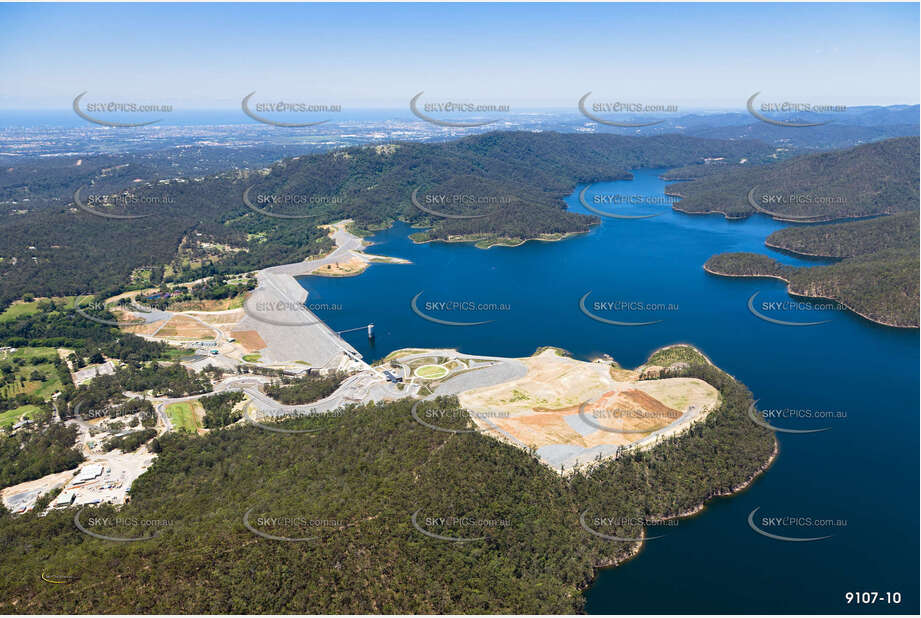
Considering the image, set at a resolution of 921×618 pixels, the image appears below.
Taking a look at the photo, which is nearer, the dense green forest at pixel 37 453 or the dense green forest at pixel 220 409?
the dense green forest at pixel 37 453

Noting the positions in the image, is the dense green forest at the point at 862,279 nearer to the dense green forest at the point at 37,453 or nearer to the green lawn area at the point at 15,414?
the dense green forest at the point at 37,453

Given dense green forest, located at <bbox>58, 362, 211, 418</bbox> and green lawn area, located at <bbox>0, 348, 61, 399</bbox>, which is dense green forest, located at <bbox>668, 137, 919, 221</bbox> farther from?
green lawn area, located at <bbox>0, 348, 61, 399</bbox>

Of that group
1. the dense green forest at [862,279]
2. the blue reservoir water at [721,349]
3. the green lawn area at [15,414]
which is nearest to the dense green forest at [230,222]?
the blue reservoir water at [721,349]

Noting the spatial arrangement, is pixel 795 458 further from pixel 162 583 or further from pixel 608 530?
pixel 162 583

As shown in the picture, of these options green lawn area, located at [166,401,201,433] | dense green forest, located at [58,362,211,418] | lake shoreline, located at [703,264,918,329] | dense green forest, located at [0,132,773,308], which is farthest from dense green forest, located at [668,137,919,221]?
green lawn area, located at [166,401,201,433]

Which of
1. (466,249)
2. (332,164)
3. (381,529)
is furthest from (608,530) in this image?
(332,164)

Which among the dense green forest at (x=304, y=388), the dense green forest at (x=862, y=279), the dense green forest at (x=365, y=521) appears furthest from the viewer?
the dense green forest at (x=862, y=279)
